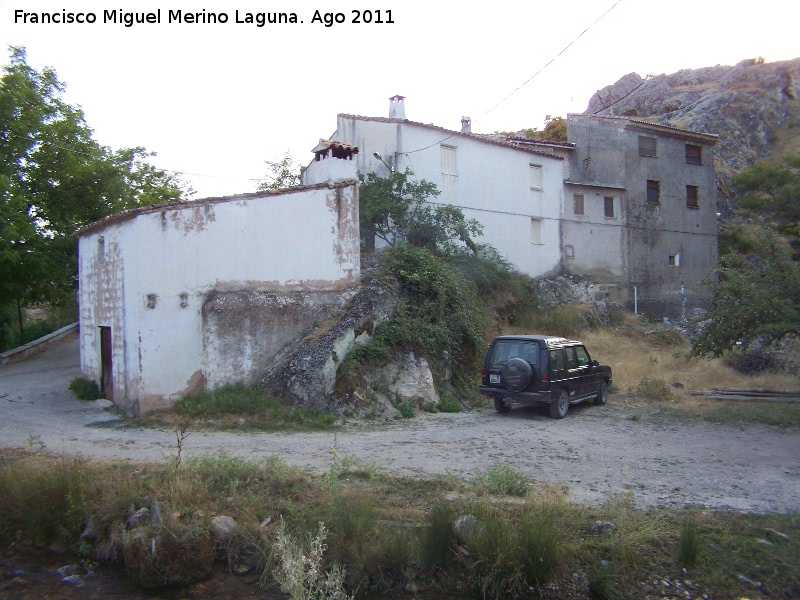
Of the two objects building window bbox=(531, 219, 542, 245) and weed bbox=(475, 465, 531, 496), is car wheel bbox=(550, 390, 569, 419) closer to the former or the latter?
weed bbox=(475, 465, 531, 496)

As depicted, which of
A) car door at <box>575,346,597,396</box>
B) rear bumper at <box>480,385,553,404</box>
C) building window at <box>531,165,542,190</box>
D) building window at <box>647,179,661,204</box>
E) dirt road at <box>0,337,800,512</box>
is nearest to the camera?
dirt road at <box>0,337,800,512</box>

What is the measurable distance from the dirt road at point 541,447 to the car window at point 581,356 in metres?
1.10

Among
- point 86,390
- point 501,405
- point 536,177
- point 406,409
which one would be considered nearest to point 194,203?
point 86,390

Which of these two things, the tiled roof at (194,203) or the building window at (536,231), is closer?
the tiled roof at (194,203)

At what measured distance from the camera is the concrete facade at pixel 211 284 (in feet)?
40.5

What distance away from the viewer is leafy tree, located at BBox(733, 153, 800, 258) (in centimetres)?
2984

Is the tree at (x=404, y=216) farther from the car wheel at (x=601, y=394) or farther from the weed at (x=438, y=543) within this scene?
the weed at (x=438, y=543)

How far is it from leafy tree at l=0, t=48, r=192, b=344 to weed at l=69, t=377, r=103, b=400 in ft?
22.8

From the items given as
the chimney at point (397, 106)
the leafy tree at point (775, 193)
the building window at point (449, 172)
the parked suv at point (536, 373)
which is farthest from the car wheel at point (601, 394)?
the leafy tree at point (775, 193)

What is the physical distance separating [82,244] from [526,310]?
50.4 feet

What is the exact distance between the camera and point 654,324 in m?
27.5

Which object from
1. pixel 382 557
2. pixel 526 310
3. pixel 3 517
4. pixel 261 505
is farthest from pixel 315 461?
pixel 526 310

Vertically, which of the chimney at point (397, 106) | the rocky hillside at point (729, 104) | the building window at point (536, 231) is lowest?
the building window at point (536, 231)

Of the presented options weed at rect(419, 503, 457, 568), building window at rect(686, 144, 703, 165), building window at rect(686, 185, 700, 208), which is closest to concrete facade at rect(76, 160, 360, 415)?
weed at rect(419, 503, 457, 568)
